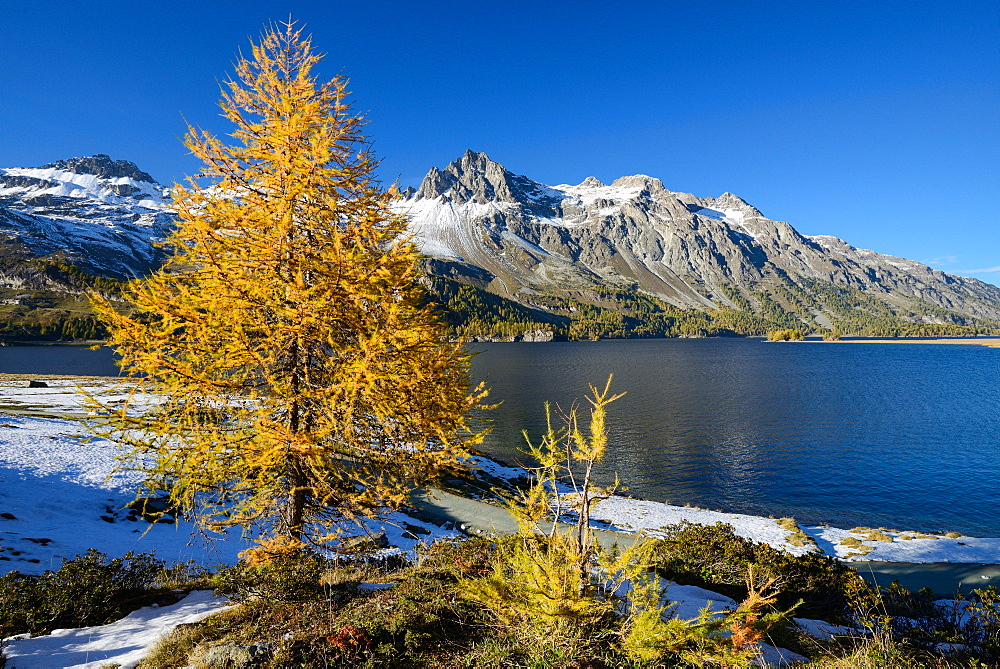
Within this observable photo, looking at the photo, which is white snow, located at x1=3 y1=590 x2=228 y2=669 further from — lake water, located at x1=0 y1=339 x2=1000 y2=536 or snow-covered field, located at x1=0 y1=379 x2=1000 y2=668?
lake water, located at x1=0 y1=339 x2=1000 y2=536

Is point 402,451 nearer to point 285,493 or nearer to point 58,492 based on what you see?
point 285,493

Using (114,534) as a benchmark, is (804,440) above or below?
below

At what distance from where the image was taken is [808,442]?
45.6 metres

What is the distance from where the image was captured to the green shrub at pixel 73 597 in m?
6.95

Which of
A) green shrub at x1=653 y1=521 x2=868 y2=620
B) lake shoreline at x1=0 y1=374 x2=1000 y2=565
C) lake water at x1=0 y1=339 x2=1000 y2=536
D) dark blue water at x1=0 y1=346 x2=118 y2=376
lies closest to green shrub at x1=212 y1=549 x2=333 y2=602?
green shrub at x1=653 y1=521 x2=868 y2=620

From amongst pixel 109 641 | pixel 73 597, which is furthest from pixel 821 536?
pixel 73 597

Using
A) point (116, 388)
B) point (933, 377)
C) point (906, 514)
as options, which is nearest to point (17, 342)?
point (116, 388)

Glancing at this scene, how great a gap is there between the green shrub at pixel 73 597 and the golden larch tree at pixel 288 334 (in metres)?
1.60

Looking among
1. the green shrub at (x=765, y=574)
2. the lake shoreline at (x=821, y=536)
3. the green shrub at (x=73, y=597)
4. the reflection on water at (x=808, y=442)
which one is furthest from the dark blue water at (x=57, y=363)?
the green shrub at (x=765, y=574)

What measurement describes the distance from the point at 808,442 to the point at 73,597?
5494cm

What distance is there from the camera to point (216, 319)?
8.47 meters

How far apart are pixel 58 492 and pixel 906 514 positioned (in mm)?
45981

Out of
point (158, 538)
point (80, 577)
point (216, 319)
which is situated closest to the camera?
point (80, 577)

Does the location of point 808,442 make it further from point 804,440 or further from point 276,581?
point 276,581
